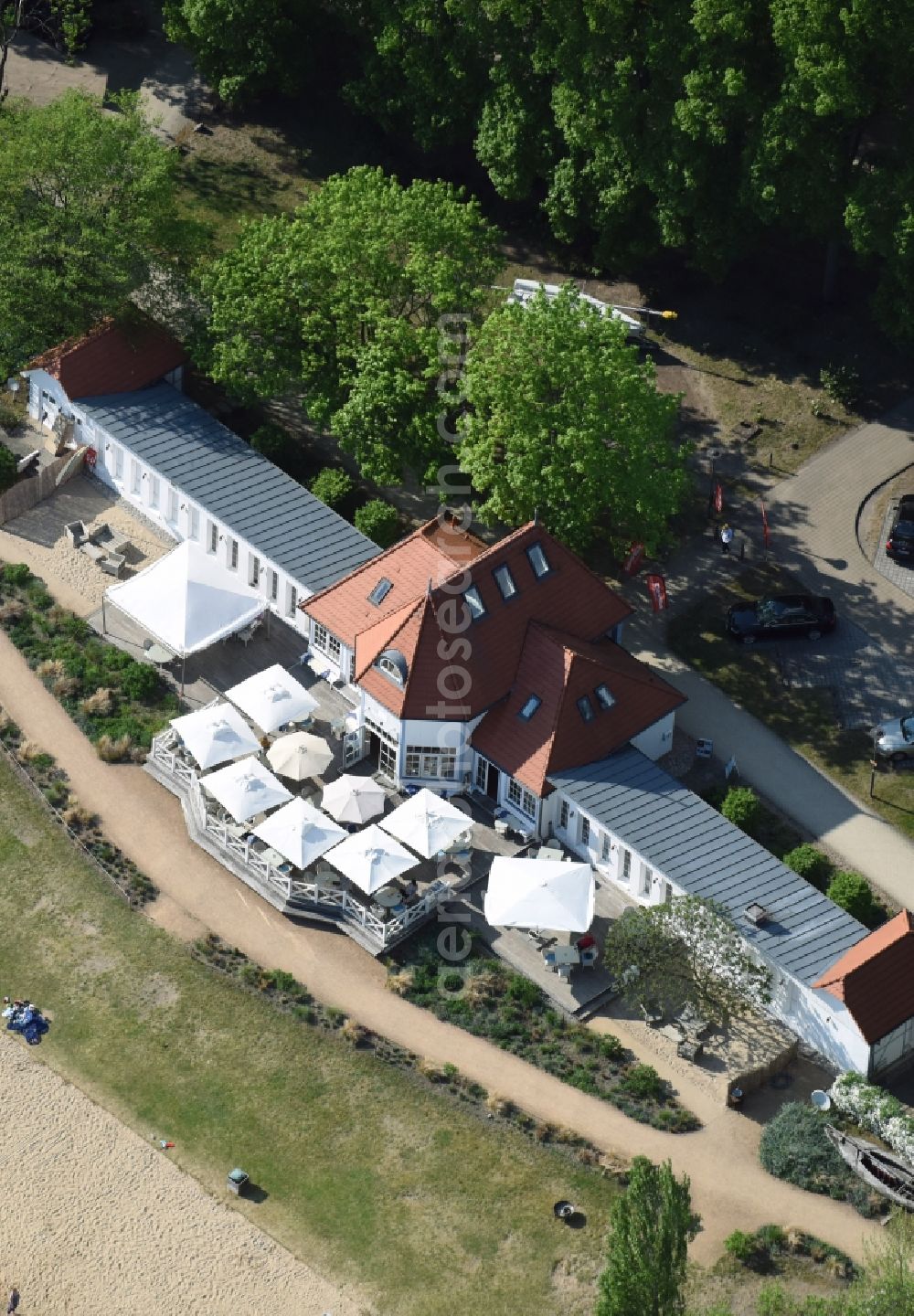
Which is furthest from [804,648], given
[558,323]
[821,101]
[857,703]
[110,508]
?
[110,508]

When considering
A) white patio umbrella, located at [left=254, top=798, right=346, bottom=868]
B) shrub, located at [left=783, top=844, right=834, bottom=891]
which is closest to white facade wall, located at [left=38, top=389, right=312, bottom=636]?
white patio umbrella, located at [left=254, top=798, right=346, bottom=868]

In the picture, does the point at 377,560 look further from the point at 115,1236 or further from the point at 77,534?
the point at 115,1236

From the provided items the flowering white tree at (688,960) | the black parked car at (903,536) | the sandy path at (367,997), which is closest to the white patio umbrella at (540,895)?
the flowering white tree at (688,960)

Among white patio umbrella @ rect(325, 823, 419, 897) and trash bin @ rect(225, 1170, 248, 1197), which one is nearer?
trash bin @ rect(225, 1170, 248, 1197)

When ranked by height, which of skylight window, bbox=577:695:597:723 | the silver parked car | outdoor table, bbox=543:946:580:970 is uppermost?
skylight window, bbox=577:695:597:723

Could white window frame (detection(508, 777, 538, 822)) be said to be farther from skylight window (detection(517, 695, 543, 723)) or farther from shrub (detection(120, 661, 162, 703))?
shrub (detection(120, 661, 162, 703))
